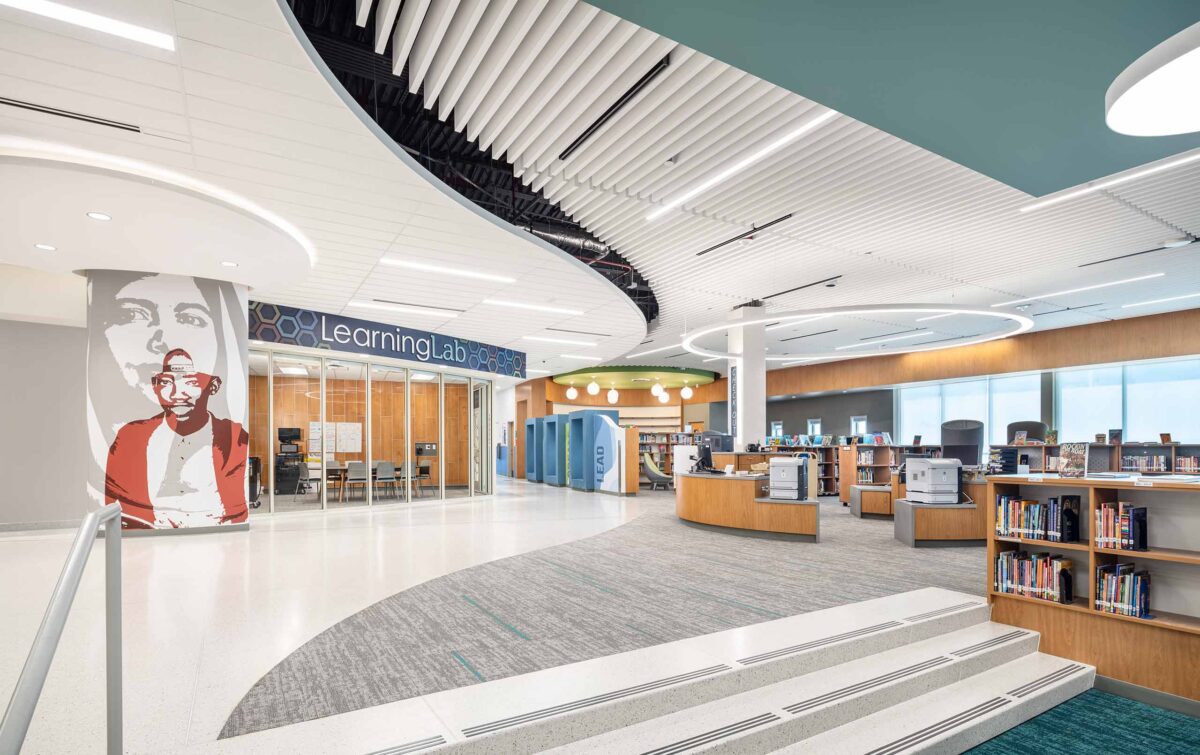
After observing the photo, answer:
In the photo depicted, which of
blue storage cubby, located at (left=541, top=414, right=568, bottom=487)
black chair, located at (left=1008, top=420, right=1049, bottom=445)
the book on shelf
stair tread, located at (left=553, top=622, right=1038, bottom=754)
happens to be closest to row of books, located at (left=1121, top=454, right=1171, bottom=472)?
black chair, located at (left=1008, top=420, right=1049, bottom=445)

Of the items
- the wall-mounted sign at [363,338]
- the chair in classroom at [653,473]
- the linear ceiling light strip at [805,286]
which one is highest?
the linear ceiling light strip at [805,286]

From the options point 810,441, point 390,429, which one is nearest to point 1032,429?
point 810,441

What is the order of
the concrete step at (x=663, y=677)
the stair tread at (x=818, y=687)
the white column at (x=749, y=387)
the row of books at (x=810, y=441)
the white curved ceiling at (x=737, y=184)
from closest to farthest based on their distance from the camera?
1. the concrete step at (x=663, y=677)
2. the stair tread at (x=818, y=687)
3. the white curved ceiling at (x=737, y=184)
4. the white column at (x=749, y=387)
5. the row of books at (x=810, y=441)

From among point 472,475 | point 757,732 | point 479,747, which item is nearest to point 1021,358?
point 472,475

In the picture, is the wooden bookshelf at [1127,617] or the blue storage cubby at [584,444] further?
the blue storage cubby at [584,444]

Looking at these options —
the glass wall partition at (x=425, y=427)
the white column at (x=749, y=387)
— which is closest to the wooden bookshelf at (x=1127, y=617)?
the white column at (x=749, y=387)

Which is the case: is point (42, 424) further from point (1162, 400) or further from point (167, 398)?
point (1162, 400)

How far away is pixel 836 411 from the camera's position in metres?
20.7

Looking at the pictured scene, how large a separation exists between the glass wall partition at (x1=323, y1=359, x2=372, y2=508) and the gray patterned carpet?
588 cm

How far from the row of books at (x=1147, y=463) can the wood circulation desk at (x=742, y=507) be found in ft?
22.3

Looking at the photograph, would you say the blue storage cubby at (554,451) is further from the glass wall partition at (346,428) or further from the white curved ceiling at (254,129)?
the white curved ceiling at (254,129)

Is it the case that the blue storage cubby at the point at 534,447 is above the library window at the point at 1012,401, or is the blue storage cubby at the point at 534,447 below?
below

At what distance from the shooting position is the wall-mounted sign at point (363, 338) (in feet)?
33.4

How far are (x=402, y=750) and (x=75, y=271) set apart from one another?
8.36 m
